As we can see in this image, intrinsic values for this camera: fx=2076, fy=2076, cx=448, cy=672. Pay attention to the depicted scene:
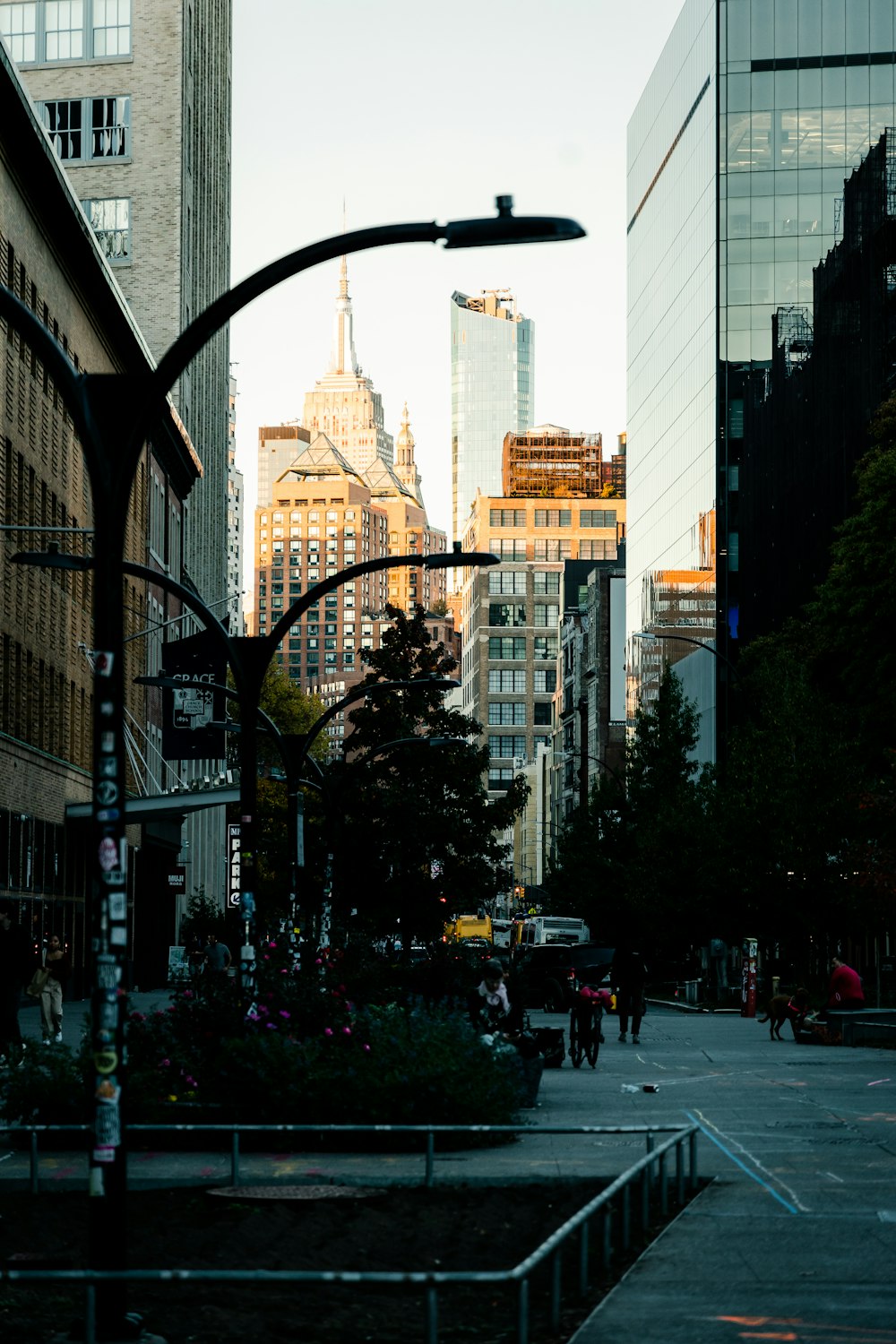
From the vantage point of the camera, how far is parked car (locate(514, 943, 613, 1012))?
5031cm

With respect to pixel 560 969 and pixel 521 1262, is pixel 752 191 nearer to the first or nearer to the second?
pixel 560 969

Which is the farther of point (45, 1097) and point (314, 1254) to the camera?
point (45, 1097)

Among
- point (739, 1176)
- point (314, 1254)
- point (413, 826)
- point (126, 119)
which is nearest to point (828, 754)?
point (413, 826)

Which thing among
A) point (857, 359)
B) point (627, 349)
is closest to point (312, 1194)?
point (857, 359)

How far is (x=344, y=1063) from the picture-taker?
18.0 metres

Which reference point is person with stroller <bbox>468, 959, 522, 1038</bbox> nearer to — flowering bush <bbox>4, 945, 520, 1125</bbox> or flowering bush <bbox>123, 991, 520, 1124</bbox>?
flowering bush <bbox>4, 945, 520, 1125</bbox>

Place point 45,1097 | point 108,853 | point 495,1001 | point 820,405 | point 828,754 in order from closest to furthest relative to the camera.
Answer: point 108,853, point 45,1097, point 495,1001, point 828,754, point 820,405

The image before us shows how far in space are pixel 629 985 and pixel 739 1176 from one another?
72.1ft

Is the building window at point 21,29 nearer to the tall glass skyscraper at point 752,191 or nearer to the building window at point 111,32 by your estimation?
the building window at point 111,32

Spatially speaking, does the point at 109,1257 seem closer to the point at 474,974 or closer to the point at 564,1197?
the point at 564,1197

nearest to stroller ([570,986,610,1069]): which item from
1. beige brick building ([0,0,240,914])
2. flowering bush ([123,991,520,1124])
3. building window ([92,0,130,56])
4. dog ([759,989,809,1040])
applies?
dog ([759,989,809,1040])

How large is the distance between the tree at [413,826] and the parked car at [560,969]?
310 cm

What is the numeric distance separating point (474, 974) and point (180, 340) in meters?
23.4

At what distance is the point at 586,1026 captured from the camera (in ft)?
96.9
